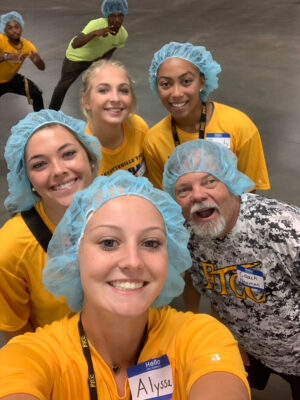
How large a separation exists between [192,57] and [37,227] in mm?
1903

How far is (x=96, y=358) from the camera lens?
137 cm

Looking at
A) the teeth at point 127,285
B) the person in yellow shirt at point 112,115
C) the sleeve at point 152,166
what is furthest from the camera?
the sleeve at point 152,166

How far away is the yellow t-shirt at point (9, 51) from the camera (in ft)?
17.7

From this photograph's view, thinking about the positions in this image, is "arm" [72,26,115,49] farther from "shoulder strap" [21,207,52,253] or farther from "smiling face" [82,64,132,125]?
"shoulder strap" [21,207,52,253]

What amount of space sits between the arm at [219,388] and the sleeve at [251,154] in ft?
6.92

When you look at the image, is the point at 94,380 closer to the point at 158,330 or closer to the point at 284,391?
the point at 158,330

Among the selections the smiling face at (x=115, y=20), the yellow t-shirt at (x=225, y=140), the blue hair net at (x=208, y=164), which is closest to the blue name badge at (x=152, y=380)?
the blue hair net at (x=208, y=164)

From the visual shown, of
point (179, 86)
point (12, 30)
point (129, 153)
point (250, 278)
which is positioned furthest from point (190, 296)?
point (12, 30)

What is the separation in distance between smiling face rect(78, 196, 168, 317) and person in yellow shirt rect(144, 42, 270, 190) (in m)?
1.70

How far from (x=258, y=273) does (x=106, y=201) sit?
3.13 feet

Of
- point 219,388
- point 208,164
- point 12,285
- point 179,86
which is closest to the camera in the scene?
point 219,388

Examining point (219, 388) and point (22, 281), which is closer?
point (219, 388)

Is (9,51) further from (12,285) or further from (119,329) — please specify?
(119,329)

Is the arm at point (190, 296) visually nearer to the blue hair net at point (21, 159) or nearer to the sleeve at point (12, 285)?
the sleeve at point (12, 285)
